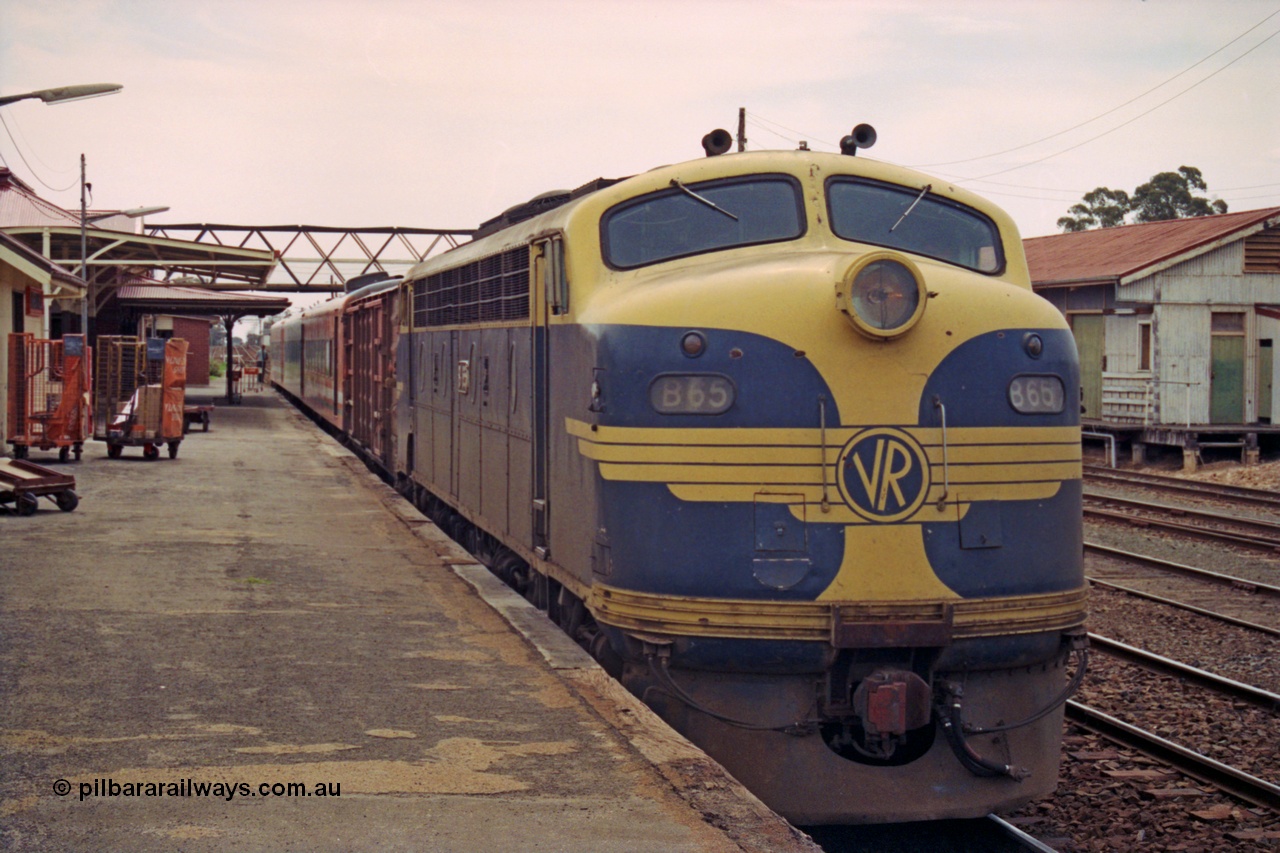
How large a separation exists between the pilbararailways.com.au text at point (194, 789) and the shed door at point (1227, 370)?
25.3 metres

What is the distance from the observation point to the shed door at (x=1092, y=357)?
29294mm

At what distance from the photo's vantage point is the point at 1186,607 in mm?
12039

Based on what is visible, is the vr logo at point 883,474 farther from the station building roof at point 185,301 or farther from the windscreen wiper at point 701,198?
the station building roof at point 185,301

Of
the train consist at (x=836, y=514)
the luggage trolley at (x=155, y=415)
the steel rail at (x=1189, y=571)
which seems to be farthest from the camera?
the luggage trolley at (x=155, y=415)

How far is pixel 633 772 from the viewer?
18.7 ft

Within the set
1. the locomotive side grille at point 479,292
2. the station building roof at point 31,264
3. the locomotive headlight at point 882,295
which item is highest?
the station building roof at point 31,264

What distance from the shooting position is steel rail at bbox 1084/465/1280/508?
2034 cm

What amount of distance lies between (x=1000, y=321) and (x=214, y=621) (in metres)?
5.20

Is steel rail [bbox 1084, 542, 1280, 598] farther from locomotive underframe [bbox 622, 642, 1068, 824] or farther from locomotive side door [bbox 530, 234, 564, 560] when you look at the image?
locomotive side door [bbox 530, 234, 564, 560]

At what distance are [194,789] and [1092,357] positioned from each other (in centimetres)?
2727

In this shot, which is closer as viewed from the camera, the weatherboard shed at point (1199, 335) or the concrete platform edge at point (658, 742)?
the concrete platform edge at point (658, 742)

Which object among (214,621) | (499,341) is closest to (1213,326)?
(499,341)

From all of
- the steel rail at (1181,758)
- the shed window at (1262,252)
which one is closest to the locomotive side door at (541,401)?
the steel rail at (1181,758)

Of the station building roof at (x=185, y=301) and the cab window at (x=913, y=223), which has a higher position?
the station building roof at (x=185, y=301)
